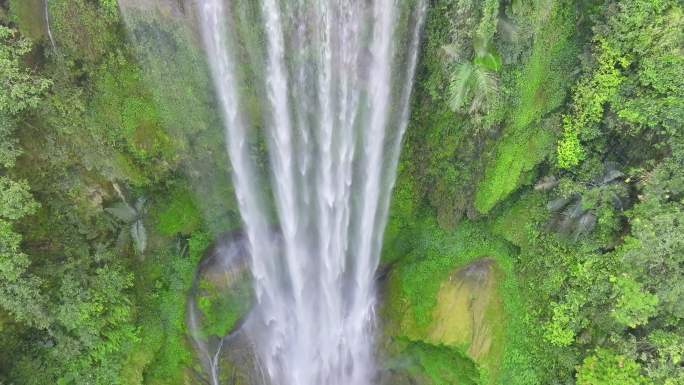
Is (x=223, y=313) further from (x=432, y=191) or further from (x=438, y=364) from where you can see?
(x=432, y=191)

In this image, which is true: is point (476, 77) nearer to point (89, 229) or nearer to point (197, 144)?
point (197, 144)

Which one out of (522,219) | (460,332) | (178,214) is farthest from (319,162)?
(460,332)

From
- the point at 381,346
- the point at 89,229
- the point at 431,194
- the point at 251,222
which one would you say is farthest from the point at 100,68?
the point at 381,346

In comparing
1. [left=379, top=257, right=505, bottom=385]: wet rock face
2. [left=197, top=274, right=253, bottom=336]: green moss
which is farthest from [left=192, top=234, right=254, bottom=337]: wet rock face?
[left=379, top=257, right=505, bottom=385]: wet rock face

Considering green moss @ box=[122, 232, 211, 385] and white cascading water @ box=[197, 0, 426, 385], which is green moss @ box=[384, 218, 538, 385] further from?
green moss @ box=[122, 232, 211, 385]

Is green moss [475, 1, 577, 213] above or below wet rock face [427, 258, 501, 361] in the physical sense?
above
